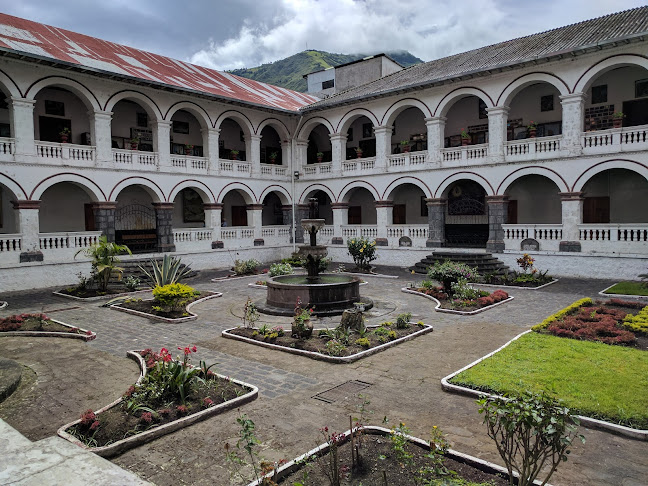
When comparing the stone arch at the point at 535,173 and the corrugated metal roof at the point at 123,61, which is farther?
the stone arch at the point at 535,173

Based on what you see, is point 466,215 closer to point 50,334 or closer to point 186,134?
point 186,134

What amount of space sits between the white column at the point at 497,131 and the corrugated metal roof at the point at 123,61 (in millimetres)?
9867

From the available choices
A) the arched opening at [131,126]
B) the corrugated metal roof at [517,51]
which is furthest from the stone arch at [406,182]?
the arched opening at [131,126]

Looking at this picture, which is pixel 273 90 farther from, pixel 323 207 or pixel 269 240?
pixel 269 240

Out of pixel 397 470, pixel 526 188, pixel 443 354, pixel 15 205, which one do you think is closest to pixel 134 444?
pixel 397 470

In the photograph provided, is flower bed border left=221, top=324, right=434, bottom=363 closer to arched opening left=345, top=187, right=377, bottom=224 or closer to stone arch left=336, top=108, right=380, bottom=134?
stone arch left=336, top=108, right=380, bottom=134

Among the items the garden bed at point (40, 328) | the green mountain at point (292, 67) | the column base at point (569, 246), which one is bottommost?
the garden bed at point (40, 328)

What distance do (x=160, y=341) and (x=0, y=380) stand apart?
2990 mm

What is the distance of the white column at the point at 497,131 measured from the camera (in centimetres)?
1811

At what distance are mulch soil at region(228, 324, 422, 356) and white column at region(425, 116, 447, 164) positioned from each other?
1204 centimetres

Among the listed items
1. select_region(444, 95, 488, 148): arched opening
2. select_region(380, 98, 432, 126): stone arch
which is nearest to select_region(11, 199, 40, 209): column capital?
select_region(380, 98, 432, 126): stone arch

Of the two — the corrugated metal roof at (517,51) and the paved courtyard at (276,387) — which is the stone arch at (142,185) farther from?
the corrugated metal roof at (517,51)

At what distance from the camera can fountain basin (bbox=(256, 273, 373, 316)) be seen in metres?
11.1

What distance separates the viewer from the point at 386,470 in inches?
161
